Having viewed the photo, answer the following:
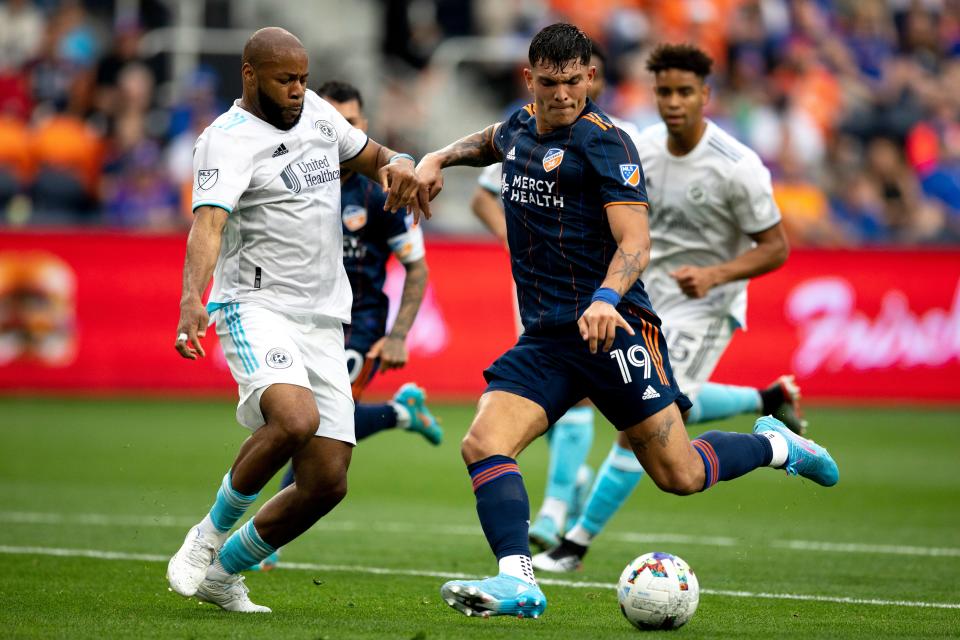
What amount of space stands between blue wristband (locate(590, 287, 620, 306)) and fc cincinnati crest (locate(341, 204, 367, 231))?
8.87 feet

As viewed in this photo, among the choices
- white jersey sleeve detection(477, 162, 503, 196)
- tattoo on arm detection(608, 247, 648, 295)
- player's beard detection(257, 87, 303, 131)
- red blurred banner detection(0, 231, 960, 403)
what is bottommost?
red blurred banner detection(0, 231, 960, 403)

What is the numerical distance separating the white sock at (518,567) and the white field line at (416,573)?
5.54ft

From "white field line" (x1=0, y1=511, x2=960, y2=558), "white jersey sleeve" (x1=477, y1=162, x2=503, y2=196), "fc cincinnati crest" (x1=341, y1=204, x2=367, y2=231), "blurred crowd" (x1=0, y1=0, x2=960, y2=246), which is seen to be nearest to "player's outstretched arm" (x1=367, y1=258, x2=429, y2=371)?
"fc cincinnati crest" (x1=341, y1=204, x2=367, y2=231)

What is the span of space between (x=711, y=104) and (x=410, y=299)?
1305 cm

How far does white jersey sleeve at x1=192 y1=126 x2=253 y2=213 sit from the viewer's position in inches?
252

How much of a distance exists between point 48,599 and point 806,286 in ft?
40.0

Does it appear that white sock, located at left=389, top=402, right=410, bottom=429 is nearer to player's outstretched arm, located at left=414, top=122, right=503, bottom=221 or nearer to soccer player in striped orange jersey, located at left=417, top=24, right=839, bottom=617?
player's outstretched arm, located at left=414, top=122, right=503, bottom=221

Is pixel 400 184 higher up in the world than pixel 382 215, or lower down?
higher up

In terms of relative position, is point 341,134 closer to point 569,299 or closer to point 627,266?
point 569,299

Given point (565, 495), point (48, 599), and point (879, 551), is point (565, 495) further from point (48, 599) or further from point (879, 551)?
point (48, 599)

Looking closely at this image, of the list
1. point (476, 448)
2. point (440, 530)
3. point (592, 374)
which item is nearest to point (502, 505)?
→ point (476, 448)

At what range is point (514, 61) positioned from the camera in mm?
21562

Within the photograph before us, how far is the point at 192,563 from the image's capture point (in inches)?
260

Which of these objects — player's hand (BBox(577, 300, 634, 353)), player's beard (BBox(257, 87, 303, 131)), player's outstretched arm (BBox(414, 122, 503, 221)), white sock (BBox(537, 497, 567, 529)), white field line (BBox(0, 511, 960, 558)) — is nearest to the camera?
player's hand (BBox(577, 300, 634, 353))
